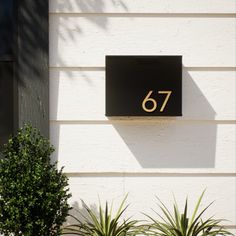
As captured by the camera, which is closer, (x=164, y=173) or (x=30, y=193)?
(x=30, y=193)

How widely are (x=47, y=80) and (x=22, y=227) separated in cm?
124

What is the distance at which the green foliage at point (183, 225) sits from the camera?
341cm

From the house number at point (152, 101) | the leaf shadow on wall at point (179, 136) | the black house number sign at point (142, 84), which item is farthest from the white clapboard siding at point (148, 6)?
the house number at point (152, 101)

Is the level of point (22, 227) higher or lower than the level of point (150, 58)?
lower

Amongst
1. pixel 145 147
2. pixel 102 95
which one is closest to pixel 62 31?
pixel 102 95

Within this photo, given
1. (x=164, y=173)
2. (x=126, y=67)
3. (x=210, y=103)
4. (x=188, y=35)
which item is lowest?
(x=164, y=173)

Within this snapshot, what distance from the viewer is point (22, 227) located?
3156 millimetres

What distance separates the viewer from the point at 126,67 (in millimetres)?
→ 3646

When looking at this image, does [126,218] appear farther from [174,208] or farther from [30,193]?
[30,193]

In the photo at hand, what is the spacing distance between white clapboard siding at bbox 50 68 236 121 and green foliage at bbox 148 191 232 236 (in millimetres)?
756

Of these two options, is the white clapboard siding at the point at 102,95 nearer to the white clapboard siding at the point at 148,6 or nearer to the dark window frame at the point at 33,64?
the dark window frame at the point at 33,64

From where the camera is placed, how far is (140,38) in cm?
372

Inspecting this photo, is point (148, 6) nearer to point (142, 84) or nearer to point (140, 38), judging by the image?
point (140, 38)

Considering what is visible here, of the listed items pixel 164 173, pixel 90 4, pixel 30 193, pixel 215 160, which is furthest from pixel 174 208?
pixel 90 4
